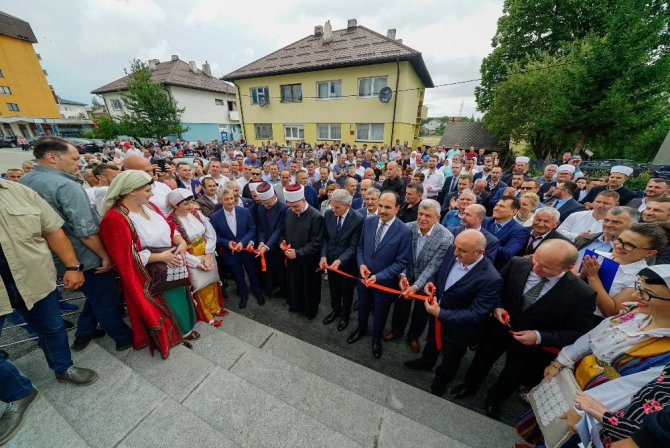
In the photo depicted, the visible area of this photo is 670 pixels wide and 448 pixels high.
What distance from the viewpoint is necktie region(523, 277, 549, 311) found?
2.39 meters

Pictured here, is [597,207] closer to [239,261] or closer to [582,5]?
[239,261]

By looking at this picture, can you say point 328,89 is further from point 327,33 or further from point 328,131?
point 327,33

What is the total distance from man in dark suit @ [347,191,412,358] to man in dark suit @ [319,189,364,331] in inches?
7.6

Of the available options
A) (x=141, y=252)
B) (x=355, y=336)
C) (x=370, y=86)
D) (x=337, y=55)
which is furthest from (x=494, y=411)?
(x=337, y=55)

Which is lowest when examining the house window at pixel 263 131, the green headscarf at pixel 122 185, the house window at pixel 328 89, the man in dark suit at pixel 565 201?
the man in dark suit at pixel 565 201

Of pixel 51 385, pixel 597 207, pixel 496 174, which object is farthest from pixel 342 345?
pixel 496 174

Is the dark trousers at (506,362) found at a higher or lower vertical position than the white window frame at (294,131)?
lower

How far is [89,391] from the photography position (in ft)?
7.82

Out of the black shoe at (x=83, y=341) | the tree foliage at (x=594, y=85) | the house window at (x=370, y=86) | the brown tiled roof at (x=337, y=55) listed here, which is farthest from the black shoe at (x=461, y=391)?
the house window at (x=370, y=86)

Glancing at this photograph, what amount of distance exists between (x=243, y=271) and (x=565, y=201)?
6.47 meters

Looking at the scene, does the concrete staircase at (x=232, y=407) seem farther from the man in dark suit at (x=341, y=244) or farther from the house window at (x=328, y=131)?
the house window at (x=328, y=131)

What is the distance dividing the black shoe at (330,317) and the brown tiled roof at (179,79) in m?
31.3

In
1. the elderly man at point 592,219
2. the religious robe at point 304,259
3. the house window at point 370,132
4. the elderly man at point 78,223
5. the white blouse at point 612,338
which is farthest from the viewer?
the house window at point 370,132

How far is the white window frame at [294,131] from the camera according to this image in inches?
811
